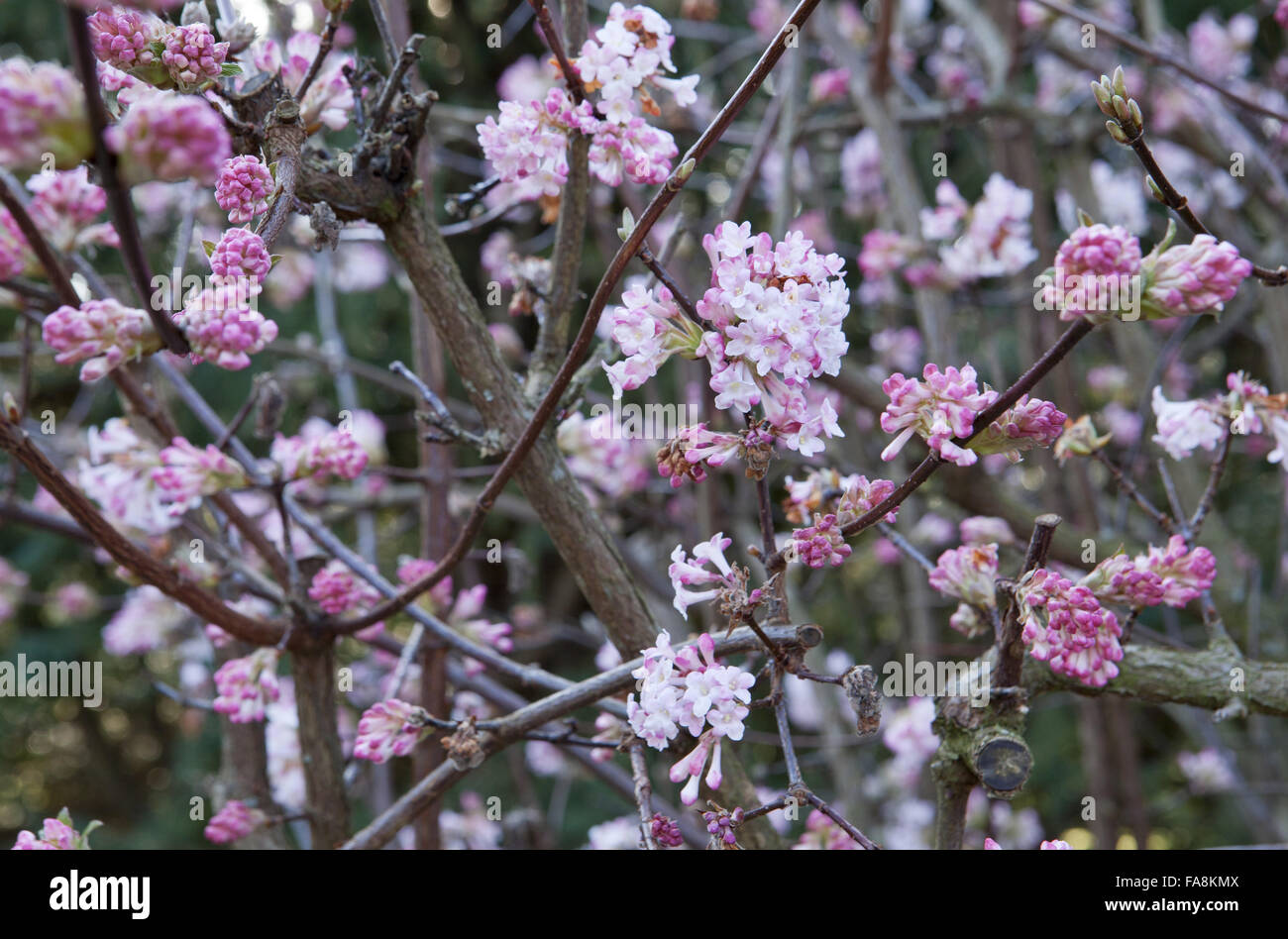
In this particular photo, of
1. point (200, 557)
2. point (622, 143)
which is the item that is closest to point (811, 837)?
point (622, 143)

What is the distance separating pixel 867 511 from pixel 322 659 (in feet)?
3.12

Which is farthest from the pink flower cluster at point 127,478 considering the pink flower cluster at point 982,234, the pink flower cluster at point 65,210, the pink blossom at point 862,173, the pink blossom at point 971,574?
the pink blossom at point 862,173

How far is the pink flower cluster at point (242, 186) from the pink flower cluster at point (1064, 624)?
0.85 metres

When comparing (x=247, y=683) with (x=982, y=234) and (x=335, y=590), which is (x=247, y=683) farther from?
(x=982, y=234)

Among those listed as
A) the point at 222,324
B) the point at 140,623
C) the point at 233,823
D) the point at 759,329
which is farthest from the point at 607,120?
the point at 140,623

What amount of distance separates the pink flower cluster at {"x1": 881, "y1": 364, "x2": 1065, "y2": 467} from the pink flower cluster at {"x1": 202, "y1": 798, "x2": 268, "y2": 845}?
123cm

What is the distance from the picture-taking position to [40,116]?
0.66 metres

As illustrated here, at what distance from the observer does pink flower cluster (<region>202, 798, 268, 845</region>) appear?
1.64 meters

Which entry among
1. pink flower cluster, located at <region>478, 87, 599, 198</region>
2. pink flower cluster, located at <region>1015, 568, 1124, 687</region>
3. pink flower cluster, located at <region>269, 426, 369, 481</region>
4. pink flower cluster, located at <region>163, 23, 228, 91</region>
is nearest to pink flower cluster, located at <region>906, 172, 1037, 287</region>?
pink flower cluster, located at <region>478, 87, 599, 198</region>

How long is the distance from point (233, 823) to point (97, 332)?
38.6 inches

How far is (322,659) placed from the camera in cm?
162

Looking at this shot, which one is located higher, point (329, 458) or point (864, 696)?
point (329, 458)

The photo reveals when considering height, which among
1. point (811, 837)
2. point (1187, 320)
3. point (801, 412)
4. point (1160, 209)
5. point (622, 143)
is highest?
point (1160, 209)
